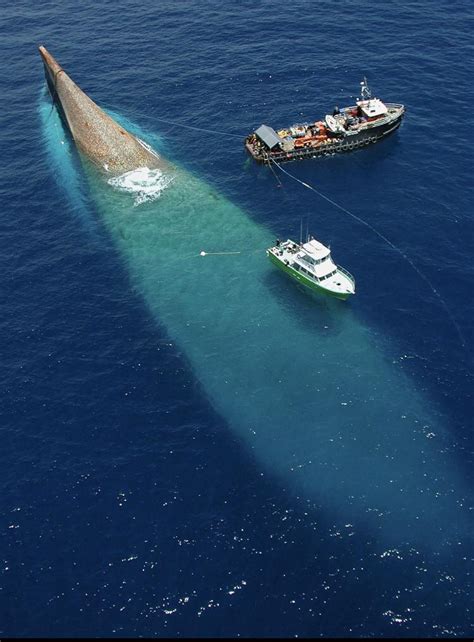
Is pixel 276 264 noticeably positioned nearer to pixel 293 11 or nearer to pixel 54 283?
A: pixel 54 283

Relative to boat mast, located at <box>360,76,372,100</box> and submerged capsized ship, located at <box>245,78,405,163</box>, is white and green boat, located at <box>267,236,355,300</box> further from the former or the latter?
boat mast, located at <box>360,76,372,100</box>

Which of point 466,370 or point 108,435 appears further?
point 466,370

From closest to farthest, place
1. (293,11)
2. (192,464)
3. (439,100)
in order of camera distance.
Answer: (192,464), (439,100), (293,11)

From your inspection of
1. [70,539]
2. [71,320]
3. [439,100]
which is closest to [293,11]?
[439,100]

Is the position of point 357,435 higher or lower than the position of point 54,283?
lower

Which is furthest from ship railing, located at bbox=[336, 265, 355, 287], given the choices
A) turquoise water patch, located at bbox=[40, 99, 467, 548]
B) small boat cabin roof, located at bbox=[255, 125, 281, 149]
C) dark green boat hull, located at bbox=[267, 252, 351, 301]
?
small boat cabin roof, located at bbox=[255, 125, 281, 149]

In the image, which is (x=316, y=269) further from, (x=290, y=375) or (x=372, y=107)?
(x=372, y=107)

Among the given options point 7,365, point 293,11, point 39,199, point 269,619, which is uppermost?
point 293,11
